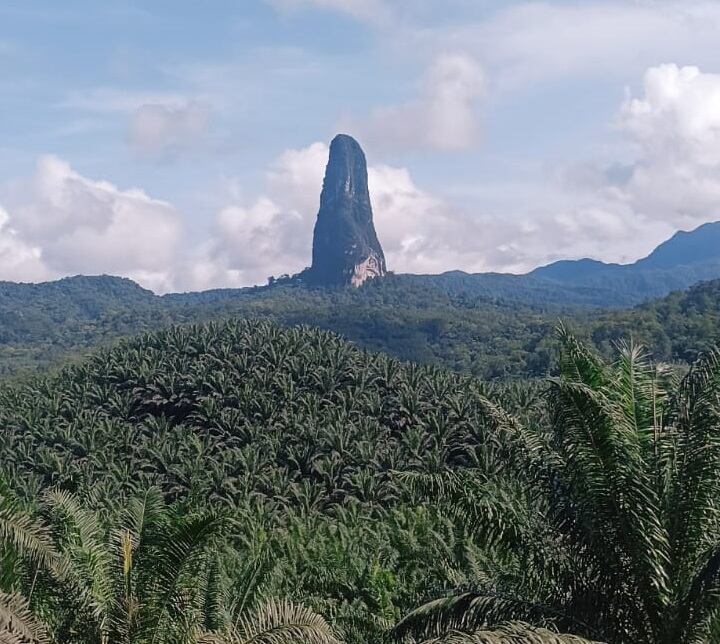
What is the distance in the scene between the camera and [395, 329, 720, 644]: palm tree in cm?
975

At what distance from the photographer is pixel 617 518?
1008 cm

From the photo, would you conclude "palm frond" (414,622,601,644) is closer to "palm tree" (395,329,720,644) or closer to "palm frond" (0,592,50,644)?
"palm tree" (395,329,720,644)

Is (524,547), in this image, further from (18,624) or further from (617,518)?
(18,624)

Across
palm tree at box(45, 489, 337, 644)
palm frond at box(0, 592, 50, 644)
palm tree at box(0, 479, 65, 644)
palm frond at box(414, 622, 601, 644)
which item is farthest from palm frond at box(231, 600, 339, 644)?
palm tree at box(0, 479, 65, 644)

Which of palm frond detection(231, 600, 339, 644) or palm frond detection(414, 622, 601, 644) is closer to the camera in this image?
palm frond detection(414, 622, 601, 644)

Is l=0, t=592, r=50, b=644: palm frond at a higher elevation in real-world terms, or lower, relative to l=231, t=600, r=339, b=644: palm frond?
higher

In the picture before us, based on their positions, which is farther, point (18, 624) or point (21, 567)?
point (21, 567)

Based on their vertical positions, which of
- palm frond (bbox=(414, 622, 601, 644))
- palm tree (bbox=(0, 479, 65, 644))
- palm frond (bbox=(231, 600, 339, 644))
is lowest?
palm frond (bbox=(231, 600, 339, 644))

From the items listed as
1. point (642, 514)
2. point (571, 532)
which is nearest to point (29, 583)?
point (571, 532)

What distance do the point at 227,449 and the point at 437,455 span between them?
13007 millimetres

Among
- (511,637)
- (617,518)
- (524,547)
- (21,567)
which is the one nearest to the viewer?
(511,637)

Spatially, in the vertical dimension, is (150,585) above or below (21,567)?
below

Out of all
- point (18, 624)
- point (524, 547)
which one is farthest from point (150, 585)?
point (524, 547)

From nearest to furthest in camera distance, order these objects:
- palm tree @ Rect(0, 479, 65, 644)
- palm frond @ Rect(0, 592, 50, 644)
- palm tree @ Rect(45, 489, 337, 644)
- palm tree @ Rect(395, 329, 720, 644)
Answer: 1. palm frond @ Rect(0, 592, 50, 644)
2. palm tree @ Rect(395, 329, 720, 644)
3. palm tree @ Rect(0, 479, 65, 644)
4. palm tree @ Rect(45, 489, 337, 644)
